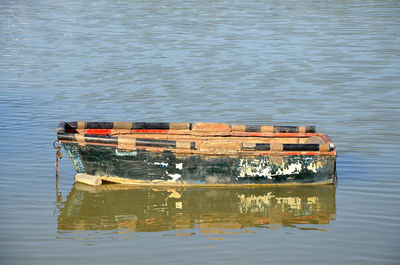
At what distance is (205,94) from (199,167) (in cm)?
780

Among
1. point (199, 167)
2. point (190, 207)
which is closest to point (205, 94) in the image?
point (199, 167)

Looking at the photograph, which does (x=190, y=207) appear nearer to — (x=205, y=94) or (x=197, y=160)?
(x=197, y=160)

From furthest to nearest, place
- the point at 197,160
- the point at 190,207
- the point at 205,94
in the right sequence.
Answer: the point at 205,94 → the point at 197,160 → the point at 190,207

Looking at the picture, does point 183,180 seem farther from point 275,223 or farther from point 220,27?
point 220,27

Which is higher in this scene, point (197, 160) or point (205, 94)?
point (205, 94)

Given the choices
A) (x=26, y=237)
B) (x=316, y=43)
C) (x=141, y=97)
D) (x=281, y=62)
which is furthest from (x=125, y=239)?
(x=316, y=43)

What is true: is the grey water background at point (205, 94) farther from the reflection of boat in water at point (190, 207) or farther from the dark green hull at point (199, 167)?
Answer: the dark green hull at point (199, 167)

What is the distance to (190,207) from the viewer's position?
11750mm

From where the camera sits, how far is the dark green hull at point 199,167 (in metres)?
12.1

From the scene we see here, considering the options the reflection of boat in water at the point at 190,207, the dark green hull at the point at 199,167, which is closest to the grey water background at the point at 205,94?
the reflection of boat in water at the point at 190,207

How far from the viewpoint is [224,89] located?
20422 mm

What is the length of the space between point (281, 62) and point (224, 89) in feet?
14.3

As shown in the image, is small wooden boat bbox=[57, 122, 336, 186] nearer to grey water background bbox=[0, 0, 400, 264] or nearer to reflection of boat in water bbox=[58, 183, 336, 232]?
reflection of boat in water bbox=[58, 183, 336, 232]

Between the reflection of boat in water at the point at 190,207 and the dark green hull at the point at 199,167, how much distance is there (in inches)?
7.3
